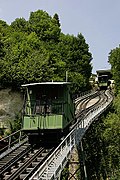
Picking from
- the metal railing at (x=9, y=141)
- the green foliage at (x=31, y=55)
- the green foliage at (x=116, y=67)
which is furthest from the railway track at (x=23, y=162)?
the green foliage at (x=116, y=67)

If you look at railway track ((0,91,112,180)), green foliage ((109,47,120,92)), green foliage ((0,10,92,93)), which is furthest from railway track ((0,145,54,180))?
green foliage ((109,47,120,92))

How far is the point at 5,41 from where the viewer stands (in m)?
37.1

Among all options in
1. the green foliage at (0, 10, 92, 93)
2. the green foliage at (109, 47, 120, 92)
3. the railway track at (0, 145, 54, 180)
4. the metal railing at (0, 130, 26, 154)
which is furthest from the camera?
the green foliage at (109, 47, 120, 92)

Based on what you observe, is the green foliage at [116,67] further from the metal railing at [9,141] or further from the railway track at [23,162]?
the railway track at [23,162]

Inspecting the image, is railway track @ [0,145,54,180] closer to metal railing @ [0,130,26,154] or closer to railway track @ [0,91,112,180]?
railway track @ [0,91,112,180]

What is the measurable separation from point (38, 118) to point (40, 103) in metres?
1.26

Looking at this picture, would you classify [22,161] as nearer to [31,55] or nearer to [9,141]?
[9,141]

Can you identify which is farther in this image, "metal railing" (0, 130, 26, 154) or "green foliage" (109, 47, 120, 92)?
"green foliage" (109, 47, 120, 92)

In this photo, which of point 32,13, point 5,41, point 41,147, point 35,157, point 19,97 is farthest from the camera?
point 32,13

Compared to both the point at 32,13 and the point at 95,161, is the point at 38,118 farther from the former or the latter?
the point at 32,13

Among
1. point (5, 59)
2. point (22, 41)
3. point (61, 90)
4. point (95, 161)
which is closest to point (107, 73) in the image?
point (22, 41)

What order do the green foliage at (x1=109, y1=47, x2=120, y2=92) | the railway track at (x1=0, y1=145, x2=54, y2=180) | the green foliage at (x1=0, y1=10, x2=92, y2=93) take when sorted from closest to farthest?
the railway track at (x1=0, y1=145, x2=54, y2=180)
the green foliage at (x1=0, y1=10, x2=92, y2=93)
the green foliage at (x1=109, y1=47, x2=120, y2=92)

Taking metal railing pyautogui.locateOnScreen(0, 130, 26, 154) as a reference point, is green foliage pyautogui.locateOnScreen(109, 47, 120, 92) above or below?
above

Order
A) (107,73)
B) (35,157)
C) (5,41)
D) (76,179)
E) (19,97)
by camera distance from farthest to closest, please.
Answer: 1. (107,73)
2. (5,41)
3. (19,97)
4. (76,179)
5. (35,157)
